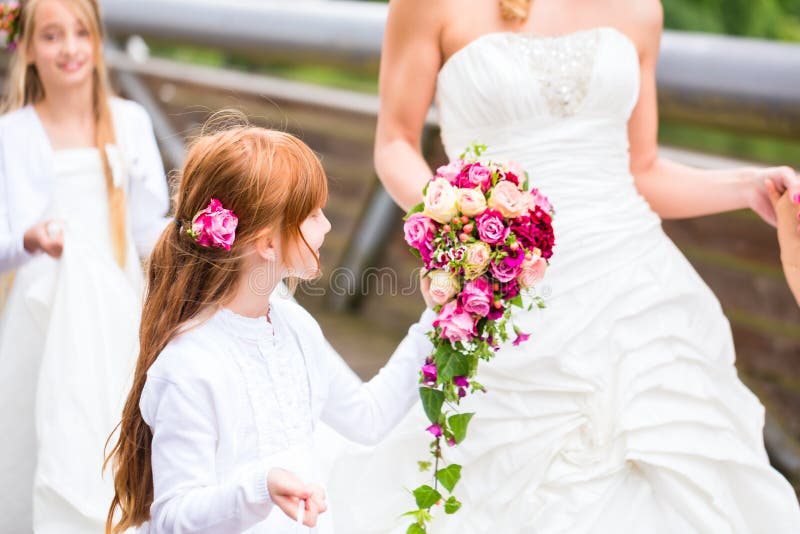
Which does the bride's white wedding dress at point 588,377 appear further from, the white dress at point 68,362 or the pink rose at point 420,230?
the white dress at point 68,362

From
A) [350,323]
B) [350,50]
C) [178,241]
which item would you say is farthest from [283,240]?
[350,323]

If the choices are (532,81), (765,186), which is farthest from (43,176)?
(765,186)

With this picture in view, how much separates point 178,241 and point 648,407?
1038 millimetres

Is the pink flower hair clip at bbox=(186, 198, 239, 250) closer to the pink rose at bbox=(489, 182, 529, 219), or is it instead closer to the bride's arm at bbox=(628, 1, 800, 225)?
the pink rose at bbox=(489, 182, 529, 219)

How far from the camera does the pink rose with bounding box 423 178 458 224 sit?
196cm

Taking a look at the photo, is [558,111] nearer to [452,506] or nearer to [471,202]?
[471,202]

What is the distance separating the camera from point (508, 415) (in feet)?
7.72

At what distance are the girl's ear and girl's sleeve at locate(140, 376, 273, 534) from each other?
10.2 inches

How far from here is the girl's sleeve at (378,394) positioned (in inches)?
88.1

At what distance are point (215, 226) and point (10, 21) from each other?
1785 millimetres

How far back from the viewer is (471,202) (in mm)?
1950

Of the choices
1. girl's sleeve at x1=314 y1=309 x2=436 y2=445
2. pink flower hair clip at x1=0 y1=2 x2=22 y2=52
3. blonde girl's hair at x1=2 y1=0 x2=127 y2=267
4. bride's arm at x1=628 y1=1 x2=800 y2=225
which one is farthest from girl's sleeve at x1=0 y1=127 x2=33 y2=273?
Answer: bride's arm at x1=628 y1=1 x2=800 y2=225

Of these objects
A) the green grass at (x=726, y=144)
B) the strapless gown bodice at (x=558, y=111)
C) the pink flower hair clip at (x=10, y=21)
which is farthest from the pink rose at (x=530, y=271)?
the green grass at (x=726, y=144)

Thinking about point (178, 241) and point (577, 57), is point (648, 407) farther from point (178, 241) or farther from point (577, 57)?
point (178, 241)
